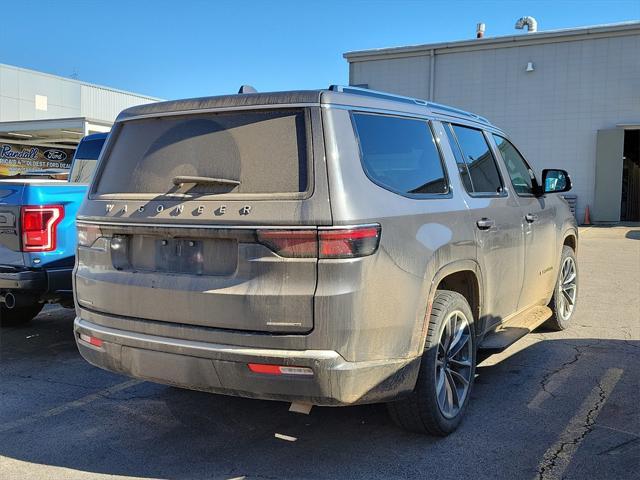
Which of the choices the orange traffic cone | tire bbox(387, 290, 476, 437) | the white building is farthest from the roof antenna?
the orange traffic cone

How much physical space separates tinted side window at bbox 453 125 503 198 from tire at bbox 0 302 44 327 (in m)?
4.85

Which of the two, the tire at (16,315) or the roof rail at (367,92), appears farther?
the tire at (16,315)

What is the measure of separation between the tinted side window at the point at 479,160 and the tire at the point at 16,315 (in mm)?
4848

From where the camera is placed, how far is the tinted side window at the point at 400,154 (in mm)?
3277

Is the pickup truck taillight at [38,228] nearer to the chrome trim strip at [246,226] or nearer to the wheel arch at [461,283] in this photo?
the chrome trim strip at [246,226]

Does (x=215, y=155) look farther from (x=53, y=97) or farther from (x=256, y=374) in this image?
(x=53, y=97)

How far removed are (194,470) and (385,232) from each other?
5.46 feet

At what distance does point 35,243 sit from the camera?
525cm

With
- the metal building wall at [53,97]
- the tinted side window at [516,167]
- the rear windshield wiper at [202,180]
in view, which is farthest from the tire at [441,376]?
the metal building wall at [53,97]

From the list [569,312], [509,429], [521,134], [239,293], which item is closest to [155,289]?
[239,293]

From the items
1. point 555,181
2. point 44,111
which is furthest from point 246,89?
point 44,111

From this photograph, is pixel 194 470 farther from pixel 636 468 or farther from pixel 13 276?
pixel 13 276

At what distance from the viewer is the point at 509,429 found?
383cm

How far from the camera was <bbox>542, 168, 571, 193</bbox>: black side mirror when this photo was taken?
554 centimetres
